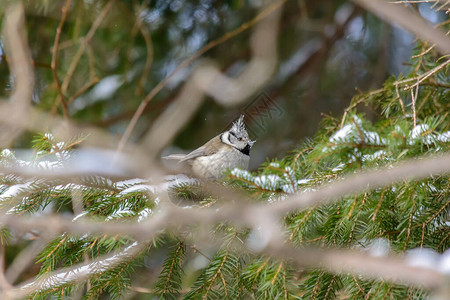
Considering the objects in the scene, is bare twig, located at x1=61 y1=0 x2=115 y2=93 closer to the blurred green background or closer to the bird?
the blurred green background

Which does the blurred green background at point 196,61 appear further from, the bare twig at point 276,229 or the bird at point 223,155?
the bare twig at point 276,229

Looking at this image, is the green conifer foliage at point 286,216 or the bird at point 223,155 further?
the bird at point 223,155

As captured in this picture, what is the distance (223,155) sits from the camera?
2.27 m

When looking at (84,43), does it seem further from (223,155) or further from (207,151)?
(223,155)

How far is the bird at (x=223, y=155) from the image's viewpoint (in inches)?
87.8

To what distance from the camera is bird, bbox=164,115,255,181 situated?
2.23 m

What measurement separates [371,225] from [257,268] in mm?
385

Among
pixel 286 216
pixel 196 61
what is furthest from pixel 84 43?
pixel 286 216

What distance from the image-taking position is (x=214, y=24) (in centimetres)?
338

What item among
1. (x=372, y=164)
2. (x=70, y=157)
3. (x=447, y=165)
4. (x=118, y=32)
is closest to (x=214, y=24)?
(x=118, y=32)

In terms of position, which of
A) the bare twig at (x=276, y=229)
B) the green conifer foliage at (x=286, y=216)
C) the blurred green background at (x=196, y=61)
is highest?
the bare twig at (x=276, y=229)

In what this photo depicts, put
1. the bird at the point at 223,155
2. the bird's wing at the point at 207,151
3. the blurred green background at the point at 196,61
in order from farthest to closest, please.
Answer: the blurred green background at the point at 196,61
the bird's wing at the point at 207,151
the bird at the point at 223,155

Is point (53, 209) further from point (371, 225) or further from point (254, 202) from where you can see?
point (371, 225)

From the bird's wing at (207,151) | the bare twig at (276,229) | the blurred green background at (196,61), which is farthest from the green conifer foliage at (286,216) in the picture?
the blurred green background at (196,61)
